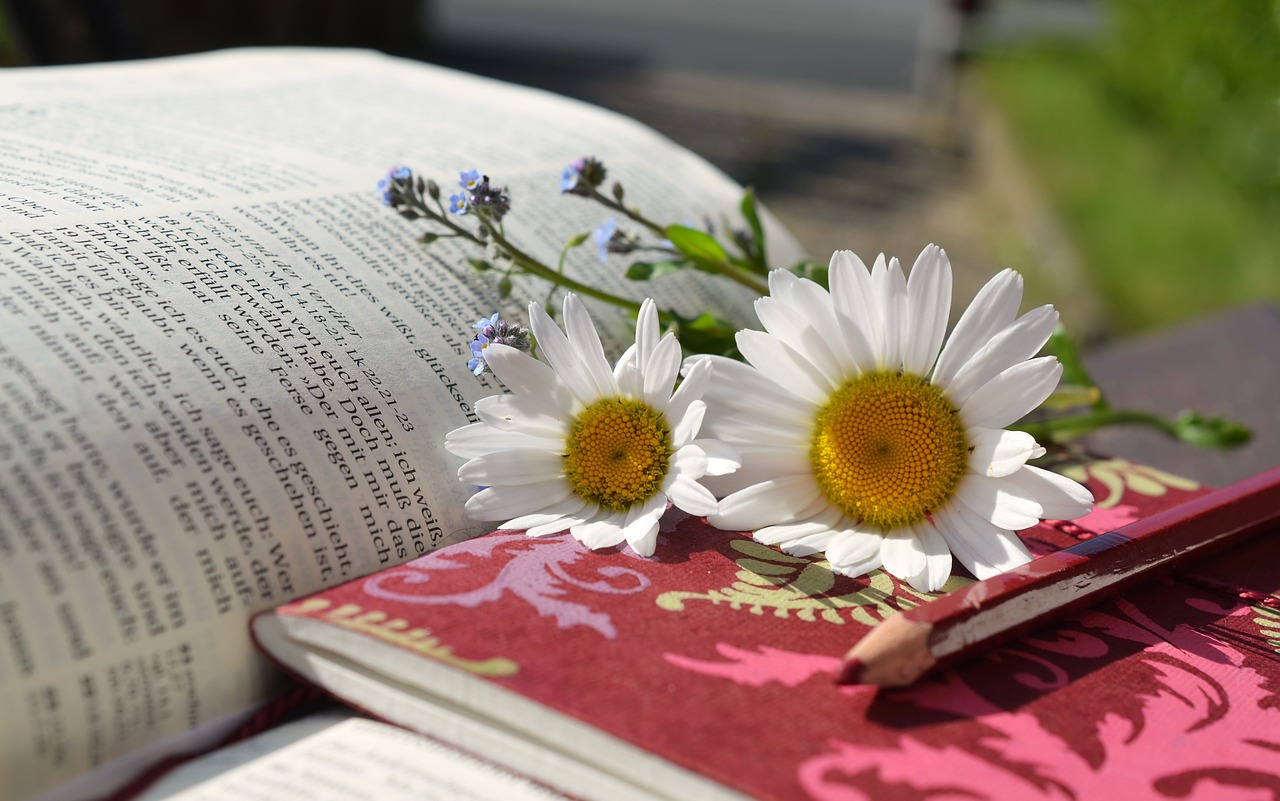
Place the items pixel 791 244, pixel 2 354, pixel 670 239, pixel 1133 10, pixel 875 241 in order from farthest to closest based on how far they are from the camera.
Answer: pixel 1133 10
pixel 875 241
pixel 791 244
pixel 670 239
pixel 2 354

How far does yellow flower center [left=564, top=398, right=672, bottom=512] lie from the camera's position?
81 centimetres

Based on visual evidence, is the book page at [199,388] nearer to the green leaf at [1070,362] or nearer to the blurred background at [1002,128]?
the green leaf at [1070,362]

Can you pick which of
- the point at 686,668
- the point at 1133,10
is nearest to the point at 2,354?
the point at 686,668

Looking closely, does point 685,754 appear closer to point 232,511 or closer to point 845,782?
point 845,782

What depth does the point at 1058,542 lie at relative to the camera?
86cm

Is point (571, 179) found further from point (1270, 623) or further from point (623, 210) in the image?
point (1270, 623)

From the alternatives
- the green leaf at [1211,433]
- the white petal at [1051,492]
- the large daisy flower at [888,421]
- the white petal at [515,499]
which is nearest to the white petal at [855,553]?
the large daisy flower at [888,421]

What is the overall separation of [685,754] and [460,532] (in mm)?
317

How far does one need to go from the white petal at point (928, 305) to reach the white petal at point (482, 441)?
11.1 inches

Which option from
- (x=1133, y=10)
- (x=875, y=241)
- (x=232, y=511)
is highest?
(x=1133, y=10)

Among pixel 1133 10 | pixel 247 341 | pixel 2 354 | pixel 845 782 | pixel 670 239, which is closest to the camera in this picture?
pixel 845 782

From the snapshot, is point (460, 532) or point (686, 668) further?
point (460, 532)

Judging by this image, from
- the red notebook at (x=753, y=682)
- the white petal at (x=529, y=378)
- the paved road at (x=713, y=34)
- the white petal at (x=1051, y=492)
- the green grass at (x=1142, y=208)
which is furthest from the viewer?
the paved road at (x=713, y=34)

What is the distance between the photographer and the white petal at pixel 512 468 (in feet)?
2.68
